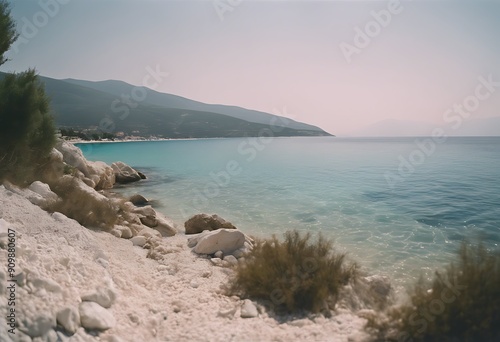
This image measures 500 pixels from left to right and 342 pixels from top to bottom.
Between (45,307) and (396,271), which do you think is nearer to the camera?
(45,307)

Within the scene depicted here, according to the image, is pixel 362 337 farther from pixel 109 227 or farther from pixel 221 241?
pixel 109 227

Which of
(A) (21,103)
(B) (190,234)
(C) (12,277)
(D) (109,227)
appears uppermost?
(A) (21,103)

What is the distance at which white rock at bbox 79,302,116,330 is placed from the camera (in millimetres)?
2952

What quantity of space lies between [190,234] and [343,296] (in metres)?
5.30

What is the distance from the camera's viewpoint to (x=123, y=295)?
12.6 feet

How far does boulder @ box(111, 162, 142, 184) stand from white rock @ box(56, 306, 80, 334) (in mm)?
17553

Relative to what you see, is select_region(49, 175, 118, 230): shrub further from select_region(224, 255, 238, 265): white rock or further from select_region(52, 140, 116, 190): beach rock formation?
select_region(52, 140, 116, 190): beach rock formation

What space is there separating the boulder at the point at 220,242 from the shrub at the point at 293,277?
175 centimetres

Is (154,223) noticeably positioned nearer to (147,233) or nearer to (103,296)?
(147,233)

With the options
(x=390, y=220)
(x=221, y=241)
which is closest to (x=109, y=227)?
(x=221, y=241)

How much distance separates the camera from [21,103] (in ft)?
23.6

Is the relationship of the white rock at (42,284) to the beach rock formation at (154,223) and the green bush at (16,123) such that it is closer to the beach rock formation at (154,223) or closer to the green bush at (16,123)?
the green bush at (16,123)

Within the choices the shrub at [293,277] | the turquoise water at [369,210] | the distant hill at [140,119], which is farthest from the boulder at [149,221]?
the distant hill at [140,119]

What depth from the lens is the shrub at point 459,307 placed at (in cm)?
279
